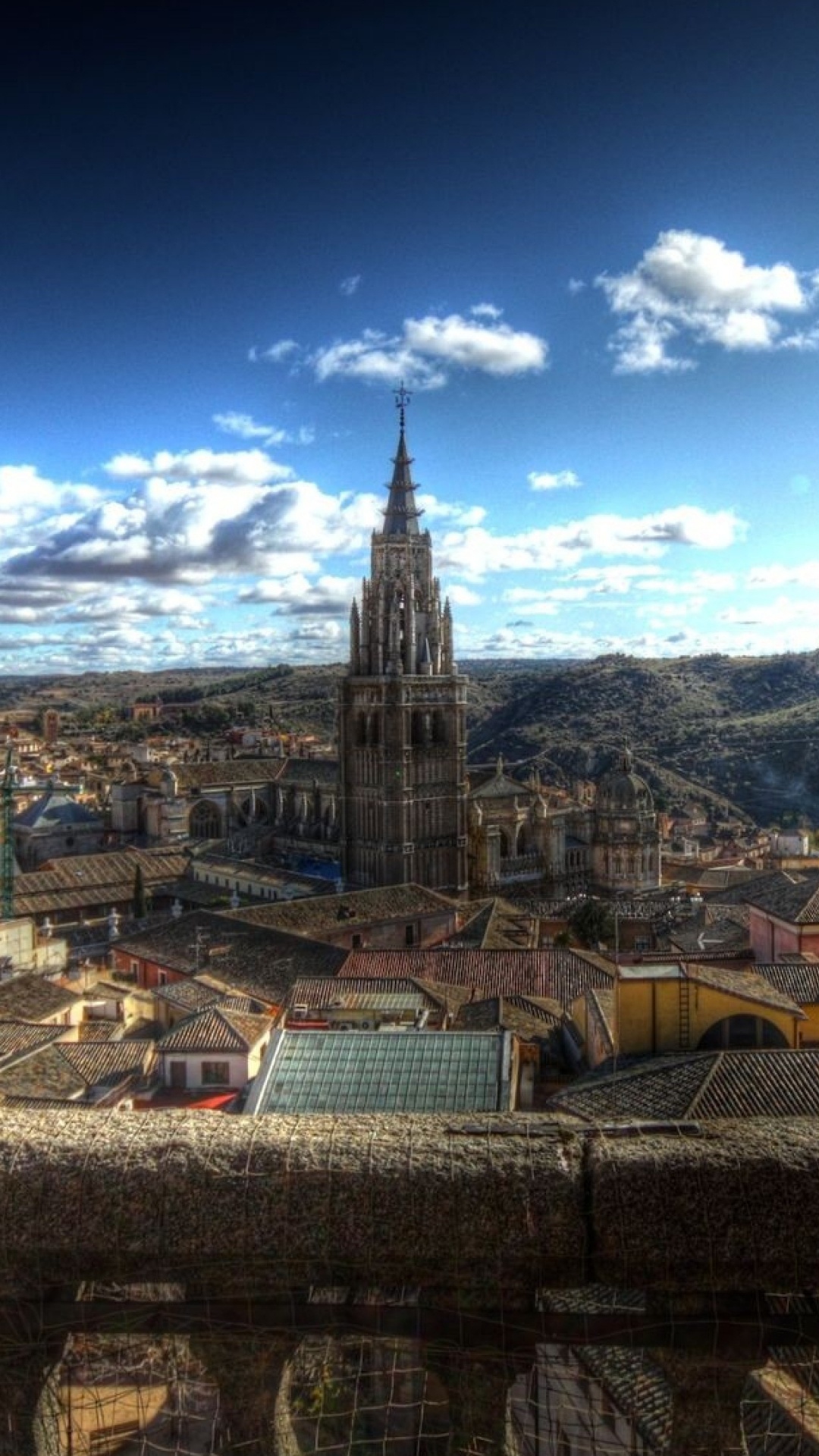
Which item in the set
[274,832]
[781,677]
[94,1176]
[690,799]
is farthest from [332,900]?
[781,677]

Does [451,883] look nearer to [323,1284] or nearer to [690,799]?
[690,799]

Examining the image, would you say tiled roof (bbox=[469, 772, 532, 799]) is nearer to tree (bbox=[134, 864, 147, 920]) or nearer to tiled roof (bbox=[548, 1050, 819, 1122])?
tree (bbox=[134, 864, 147, 920])

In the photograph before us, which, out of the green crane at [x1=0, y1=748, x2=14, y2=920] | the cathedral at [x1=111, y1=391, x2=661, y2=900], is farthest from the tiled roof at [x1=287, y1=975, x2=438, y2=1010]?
the cathedral at [x1=111, y1=391, x2=661, y2=900]

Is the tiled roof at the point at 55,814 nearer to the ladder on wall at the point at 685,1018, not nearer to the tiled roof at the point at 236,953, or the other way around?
the tiled roof at the point at 236,953

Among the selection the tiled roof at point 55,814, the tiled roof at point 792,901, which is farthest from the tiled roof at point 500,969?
the tiled roof at point 55,814

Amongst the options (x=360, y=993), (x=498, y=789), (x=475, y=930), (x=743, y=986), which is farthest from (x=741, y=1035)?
(x=498, y=789)
